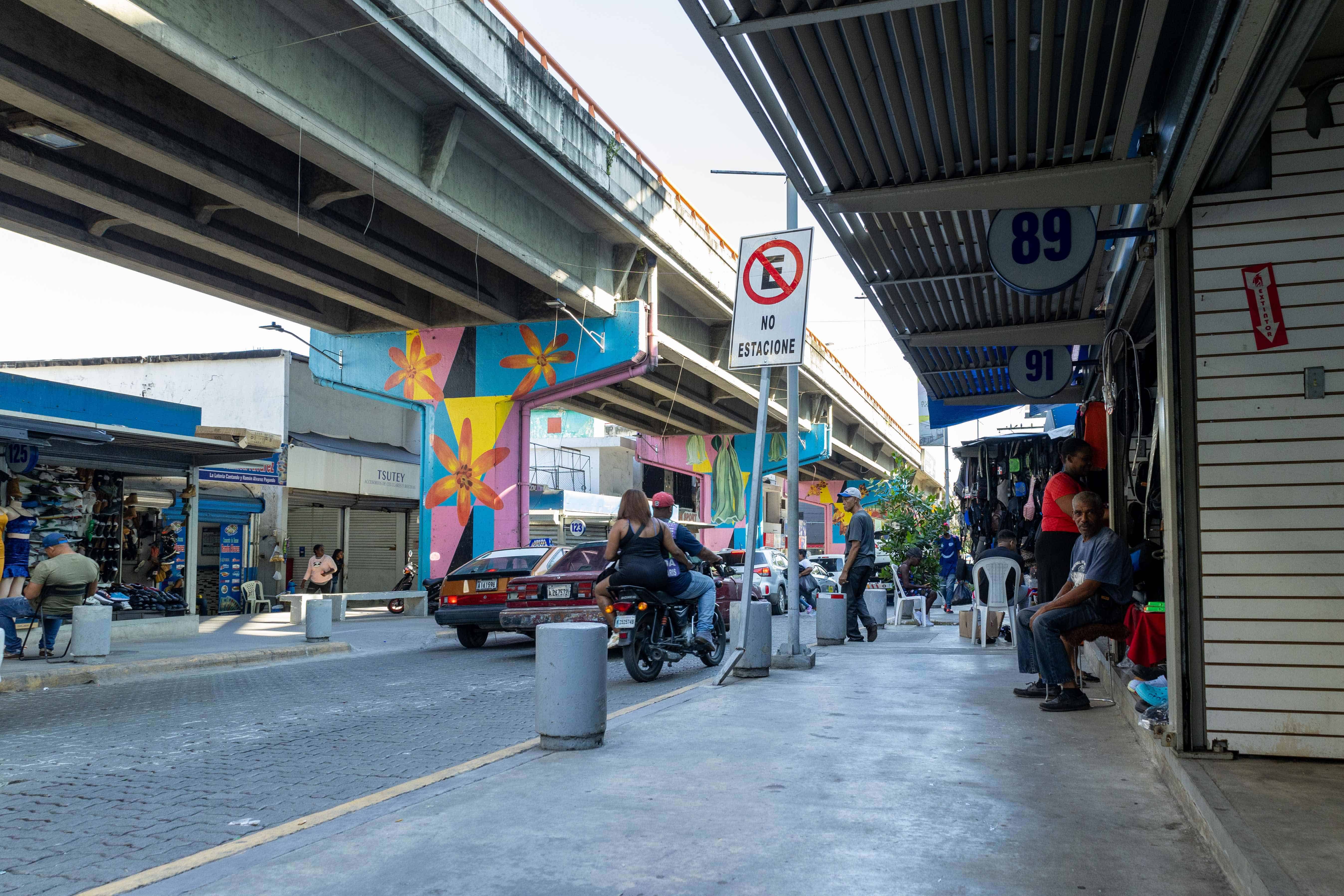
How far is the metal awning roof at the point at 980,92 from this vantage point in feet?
15.3

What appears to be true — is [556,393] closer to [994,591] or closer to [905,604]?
[905,604]

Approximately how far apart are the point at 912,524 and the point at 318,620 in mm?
12099

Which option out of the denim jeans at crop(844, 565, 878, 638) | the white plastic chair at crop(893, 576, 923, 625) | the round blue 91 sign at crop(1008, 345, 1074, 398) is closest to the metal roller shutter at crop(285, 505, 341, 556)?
the white plastic chair at crop(893, 576, 923, 625)

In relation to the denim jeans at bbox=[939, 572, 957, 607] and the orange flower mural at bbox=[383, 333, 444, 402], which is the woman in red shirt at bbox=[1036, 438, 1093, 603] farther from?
the orange flower mural at bbox=[383, 333, 444, 402]

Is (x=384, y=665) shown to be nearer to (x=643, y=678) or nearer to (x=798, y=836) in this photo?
(x=643, y=678)

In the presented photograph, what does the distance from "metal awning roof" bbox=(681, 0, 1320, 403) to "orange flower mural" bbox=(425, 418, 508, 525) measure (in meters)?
18.0

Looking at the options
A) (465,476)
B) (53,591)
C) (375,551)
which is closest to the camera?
(53,591)

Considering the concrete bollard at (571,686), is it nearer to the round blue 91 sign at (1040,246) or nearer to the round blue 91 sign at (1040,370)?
the round blue 91 sign at (1040,246)

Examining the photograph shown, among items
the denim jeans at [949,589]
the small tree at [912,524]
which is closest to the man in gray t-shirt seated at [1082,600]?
the small tree at [912,524]

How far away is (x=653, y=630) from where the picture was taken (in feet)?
32.0

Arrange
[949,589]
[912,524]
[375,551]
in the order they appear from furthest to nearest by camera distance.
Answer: [375,551]
[949,589]
[912,524]

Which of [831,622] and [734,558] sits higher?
[734,558]

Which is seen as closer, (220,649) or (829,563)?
(220,649)

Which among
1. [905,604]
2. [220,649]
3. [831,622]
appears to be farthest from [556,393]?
[831,622]
